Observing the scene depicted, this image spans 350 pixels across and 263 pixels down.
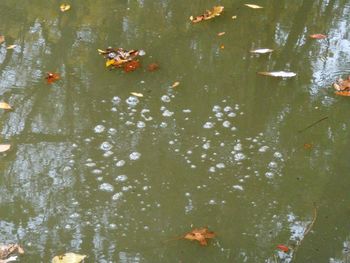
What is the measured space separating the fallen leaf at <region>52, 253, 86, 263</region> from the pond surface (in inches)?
1.6

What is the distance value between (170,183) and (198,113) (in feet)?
1.99

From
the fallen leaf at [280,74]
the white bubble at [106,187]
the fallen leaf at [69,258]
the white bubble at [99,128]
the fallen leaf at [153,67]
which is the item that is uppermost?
the fallen leaf at [280,74]

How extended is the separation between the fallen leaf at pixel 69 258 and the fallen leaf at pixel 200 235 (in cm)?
49

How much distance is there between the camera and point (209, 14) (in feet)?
14.5

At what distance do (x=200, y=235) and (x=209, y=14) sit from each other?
2327mm

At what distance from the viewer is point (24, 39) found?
13.7 ft

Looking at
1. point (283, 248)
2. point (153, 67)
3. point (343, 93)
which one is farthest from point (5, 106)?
point (343, 93)

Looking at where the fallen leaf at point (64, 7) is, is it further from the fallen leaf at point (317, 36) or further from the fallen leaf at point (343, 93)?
the fallen leaf at point (343, 93)

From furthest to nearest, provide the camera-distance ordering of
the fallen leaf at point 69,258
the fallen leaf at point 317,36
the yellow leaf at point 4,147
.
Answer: the fallen leaf at point 317,36, the yellow leaf at point 4,147, the fallen leaf at point 69,258

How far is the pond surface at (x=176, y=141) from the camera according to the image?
259 centimetres

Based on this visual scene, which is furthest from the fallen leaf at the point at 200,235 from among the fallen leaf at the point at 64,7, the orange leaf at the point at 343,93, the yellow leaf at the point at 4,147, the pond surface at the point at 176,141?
the fallen leaf at the point at 64,7

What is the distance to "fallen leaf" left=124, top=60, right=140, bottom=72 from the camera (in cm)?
372

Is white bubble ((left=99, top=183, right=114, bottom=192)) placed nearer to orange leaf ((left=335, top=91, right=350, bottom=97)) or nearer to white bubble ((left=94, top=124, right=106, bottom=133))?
white bubble ((left=94, top=124, right=106, bottom=133))

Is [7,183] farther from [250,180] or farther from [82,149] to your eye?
[250,180]
